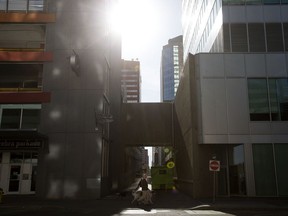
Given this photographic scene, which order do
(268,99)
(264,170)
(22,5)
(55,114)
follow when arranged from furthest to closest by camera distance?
(22,5) < (55,114) < (268,99) < (264,170)

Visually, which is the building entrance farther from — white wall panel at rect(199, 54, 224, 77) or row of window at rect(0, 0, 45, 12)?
white wall panel at rect(199, 54, 224, 77)

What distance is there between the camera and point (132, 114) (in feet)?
123

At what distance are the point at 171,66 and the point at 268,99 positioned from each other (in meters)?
157

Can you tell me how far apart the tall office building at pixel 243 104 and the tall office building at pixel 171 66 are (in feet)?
487

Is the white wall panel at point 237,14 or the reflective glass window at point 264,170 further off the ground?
the white wall panel at point 237,14

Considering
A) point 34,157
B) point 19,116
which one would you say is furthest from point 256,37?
point 34,157

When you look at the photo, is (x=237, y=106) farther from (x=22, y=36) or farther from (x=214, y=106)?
(x=22, y=36)

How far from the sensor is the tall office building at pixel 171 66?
173 meters

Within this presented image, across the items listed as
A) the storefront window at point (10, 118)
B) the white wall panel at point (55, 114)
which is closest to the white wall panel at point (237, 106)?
the white wall panel at point (55, 114)

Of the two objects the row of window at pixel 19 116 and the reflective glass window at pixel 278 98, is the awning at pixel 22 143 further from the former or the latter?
the reflective glass window at pixel 278 98

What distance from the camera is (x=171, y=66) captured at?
17650cm

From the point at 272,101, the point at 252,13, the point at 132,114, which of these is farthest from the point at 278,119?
the point at 132,114

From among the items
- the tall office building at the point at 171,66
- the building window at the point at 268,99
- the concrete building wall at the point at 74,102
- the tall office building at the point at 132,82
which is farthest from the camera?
the tall office building at the point at 132,82

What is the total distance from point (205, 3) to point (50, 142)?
18.6 m
